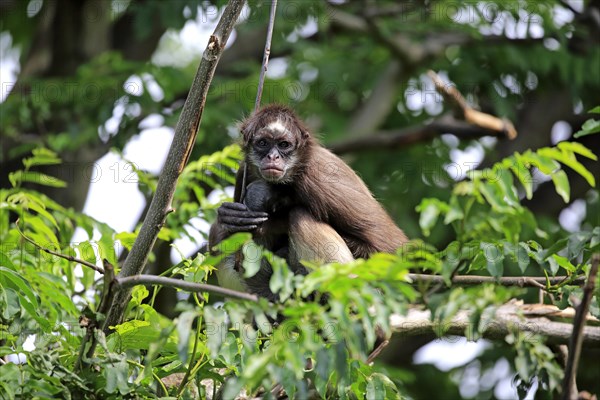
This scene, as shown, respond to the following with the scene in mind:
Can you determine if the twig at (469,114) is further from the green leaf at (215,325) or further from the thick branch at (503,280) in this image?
the green leaf at (215,325)

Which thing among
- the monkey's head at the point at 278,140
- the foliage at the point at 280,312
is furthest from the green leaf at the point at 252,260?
the monkey's head at the point at 278,140

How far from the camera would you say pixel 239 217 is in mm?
6090

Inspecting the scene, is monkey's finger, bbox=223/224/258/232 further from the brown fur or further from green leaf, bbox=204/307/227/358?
green leaf, bbox=204/307/227/358

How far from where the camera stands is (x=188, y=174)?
21.8 ft

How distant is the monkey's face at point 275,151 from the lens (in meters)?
6.58

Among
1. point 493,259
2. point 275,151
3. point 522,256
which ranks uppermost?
point 275,151

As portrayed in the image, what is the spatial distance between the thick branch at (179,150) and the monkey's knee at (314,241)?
206cm

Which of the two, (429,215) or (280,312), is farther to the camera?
(429,215)

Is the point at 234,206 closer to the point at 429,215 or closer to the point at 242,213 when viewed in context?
the point at 242,213

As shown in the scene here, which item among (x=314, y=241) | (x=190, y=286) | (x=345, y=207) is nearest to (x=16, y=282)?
(x=190, y=286)

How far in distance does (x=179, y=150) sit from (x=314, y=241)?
2.15m

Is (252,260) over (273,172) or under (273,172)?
over

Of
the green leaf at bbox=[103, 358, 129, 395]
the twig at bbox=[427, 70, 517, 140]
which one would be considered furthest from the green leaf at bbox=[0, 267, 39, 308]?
the twig at bbox=[427, 70, 517, 140]

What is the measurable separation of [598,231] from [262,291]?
10.6ft
